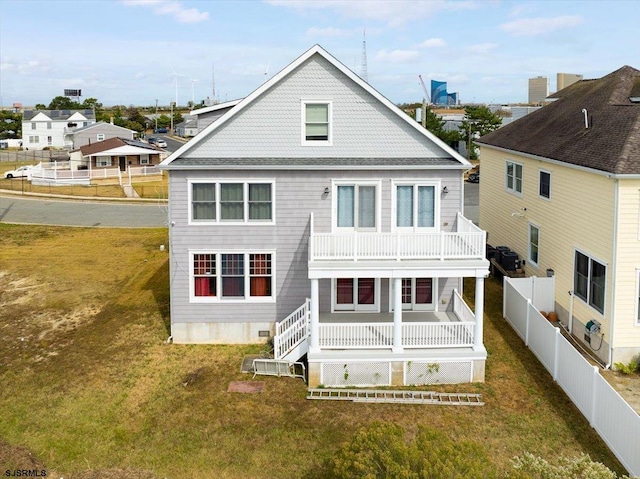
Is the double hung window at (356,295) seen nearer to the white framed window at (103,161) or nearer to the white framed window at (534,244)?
the white framed window at (534,244)

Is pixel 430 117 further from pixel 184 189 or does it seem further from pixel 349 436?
pixel 349 436

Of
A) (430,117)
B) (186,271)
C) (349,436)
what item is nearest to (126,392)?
(186,271)

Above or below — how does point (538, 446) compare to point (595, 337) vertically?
below

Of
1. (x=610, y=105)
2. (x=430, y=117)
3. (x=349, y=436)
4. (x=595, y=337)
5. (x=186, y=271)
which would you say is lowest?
(x=349, y=436)

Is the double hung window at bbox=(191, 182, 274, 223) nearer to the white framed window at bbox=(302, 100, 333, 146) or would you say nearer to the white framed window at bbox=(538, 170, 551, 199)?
the white framed window at bbox=(302, 100, 333, 146)

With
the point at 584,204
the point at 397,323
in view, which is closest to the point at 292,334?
the point at 397,323

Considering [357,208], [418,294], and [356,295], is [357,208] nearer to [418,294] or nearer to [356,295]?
[356,295]

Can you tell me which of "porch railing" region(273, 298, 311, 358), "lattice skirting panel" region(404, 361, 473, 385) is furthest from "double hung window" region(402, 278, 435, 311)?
"porch railing" region(273, 298, 311, 358)
